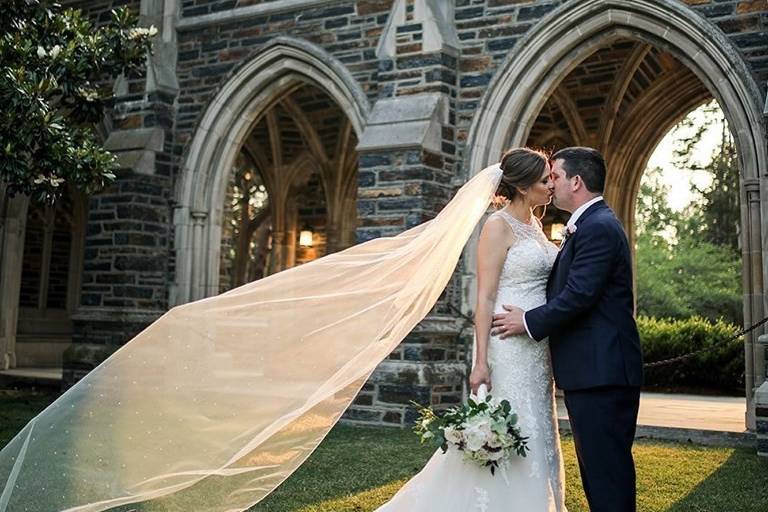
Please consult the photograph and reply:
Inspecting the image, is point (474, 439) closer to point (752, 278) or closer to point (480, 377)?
point (480, 377)

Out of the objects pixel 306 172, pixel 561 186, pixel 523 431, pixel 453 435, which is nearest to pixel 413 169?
pixel 561 186

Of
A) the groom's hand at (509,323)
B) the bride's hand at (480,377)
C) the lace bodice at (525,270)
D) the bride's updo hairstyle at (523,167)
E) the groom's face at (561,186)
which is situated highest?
the bride's updo hairstyle at (523,167)

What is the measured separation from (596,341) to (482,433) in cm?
57

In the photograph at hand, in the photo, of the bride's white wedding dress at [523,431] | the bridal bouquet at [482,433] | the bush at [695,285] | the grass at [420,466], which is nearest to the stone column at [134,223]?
Result: the grass at [420,466]

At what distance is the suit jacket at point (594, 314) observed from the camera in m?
3.34

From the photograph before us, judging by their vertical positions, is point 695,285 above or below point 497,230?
above

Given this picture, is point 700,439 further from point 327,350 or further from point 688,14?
point 327,350

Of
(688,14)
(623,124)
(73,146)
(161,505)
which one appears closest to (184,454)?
(161,505)

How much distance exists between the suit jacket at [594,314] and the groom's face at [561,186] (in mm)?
99

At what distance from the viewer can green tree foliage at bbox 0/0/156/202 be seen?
23.8 ft

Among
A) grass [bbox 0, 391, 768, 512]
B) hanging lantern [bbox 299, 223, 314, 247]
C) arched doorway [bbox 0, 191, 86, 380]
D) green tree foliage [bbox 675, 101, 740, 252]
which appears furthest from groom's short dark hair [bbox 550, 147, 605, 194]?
green tree foliage [bbox 675, 101, 740, 252]

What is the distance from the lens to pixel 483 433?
3.42 m

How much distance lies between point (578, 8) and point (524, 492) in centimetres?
642

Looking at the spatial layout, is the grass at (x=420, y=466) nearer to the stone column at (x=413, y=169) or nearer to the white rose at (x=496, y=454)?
the stone column at (x=413, y=169)
